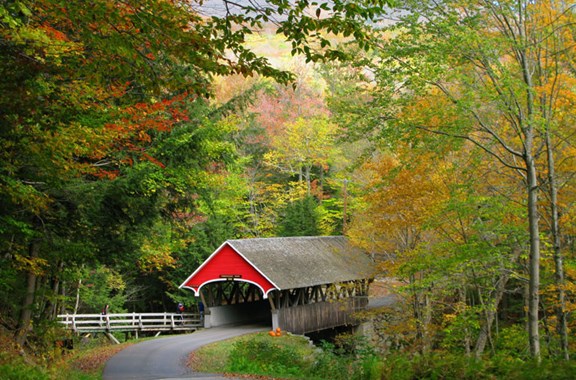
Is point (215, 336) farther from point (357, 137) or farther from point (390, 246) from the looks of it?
point (357, 137)

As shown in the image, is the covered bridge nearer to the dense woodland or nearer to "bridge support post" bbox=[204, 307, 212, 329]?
"bridge support post" bbox=[204, 307, 212, 329]

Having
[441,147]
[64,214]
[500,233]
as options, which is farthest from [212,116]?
[500,233]

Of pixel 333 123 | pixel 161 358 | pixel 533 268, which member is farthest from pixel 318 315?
pixel 533 268

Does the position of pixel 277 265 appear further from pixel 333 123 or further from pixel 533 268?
pixel 533 268

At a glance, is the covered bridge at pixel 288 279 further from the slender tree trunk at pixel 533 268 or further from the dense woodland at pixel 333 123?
the slender tree trunk at pixel 533 268

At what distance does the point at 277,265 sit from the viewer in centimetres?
2361

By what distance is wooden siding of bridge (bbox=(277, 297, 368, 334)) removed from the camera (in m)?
22.8

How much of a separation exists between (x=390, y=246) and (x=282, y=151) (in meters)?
22.5

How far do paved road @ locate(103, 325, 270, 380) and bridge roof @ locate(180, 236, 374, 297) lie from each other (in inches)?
87.9

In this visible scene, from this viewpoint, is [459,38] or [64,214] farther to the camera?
[64,214]

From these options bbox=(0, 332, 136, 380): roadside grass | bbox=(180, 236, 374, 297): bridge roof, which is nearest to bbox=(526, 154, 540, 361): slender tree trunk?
bbox=(0, 332, 136, 380): roadside grass

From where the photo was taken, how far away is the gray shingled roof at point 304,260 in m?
23.0

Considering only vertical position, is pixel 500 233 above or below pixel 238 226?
below

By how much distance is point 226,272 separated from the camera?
77.7ft
